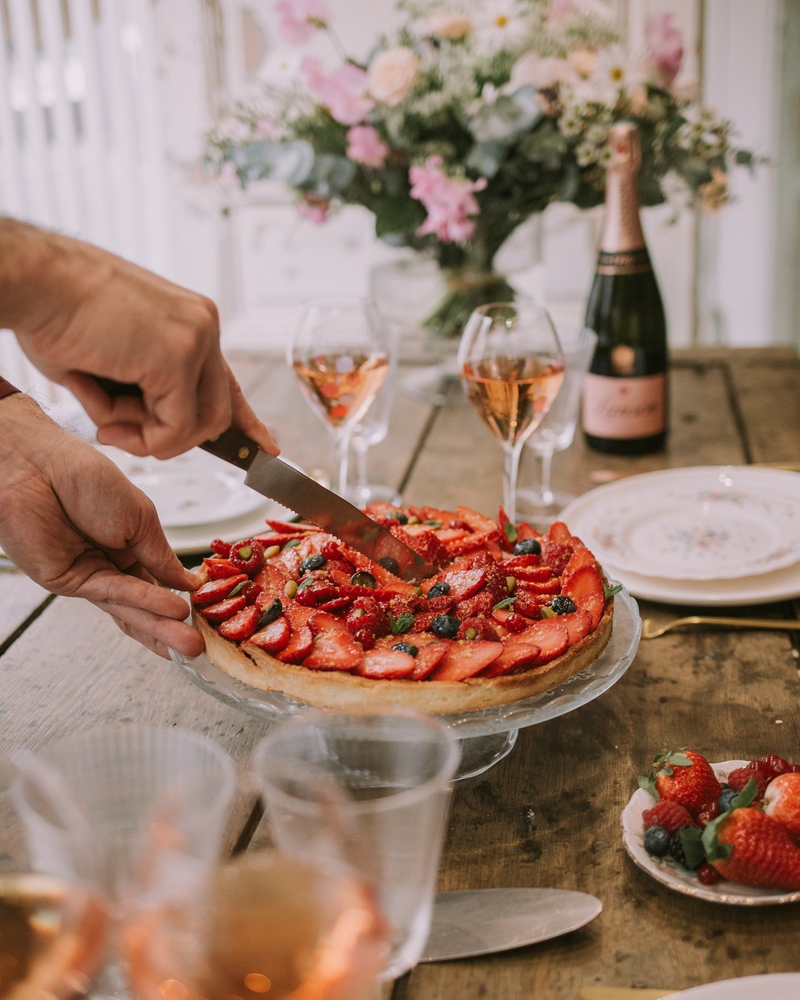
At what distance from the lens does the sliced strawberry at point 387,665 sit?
1.06 metres

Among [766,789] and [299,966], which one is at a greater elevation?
[299,966]

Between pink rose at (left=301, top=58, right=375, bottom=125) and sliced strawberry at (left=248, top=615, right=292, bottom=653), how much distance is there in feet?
4.88

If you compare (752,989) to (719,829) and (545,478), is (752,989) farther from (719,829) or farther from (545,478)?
(545,478)

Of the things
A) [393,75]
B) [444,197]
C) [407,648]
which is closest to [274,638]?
[407,648]

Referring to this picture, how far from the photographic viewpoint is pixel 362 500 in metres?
1.92

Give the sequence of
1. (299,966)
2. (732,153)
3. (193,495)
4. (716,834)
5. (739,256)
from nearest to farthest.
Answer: (299,966) < (716,834) < (193,495) < (732,153) < (739,256)

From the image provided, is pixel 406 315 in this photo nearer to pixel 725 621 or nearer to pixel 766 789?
pixel 725 621

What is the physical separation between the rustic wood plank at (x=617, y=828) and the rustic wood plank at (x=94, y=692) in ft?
0.89

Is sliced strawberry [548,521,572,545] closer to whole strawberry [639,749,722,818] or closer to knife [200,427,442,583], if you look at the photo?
knife [200,427,442,583]

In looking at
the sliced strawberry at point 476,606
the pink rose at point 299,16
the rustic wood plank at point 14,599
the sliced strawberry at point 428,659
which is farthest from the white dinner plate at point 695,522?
the pink rose at point 299,16

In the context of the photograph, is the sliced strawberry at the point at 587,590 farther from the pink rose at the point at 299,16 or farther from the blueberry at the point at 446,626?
the pink rose at the point at 299,16

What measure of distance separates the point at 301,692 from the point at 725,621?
2.13 feet

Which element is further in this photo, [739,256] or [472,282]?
[739,256]

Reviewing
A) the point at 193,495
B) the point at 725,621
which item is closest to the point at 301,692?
the point at 725,621
